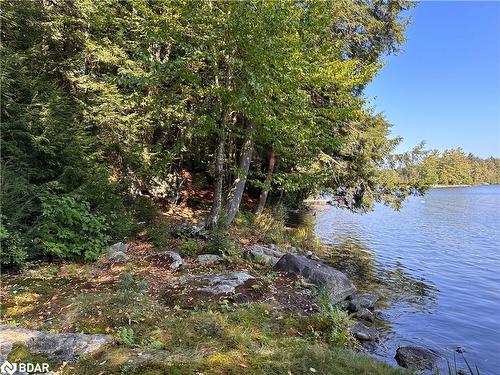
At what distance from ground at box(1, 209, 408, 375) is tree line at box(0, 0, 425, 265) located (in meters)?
1.27

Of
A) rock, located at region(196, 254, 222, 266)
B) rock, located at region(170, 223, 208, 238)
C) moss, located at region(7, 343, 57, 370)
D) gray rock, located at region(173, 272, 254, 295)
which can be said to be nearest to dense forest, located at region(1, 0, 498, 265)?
rock, located at region(170, 223, 208, 238)

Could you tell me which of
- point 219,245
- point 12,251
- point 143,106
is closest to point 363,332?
point 219,245

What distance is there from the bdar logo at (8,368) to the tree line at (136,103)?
11.1ft

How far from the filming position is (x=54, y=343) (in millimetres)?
3586

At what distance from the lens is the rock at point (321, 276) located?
24.9 ft

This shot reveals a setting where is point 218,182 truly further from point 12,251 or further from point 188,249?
point 12,251

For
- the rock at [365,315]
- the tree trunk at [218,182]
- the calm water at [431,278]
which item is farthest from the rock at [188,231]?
the calm water at [431,278]

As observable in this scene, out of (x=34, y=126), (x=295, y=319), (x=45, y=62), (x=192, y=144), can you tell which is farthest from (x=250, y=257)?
(x=45, y=62)

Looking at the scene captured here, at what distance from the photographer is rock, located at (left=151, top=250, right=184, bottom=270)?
296 inches

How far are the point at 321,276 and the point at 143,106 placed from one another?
316 inches

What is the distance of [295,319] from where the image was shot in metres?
5.31

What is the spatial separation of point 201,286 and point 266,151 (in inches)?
397

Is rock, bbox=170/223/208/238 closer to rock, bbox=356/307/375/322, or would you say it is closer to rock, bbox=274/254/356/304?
rock, bbox=274/254/356/304

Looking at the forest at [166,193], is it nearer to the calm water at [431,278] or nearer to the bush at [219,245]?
the bush at [219,245]
